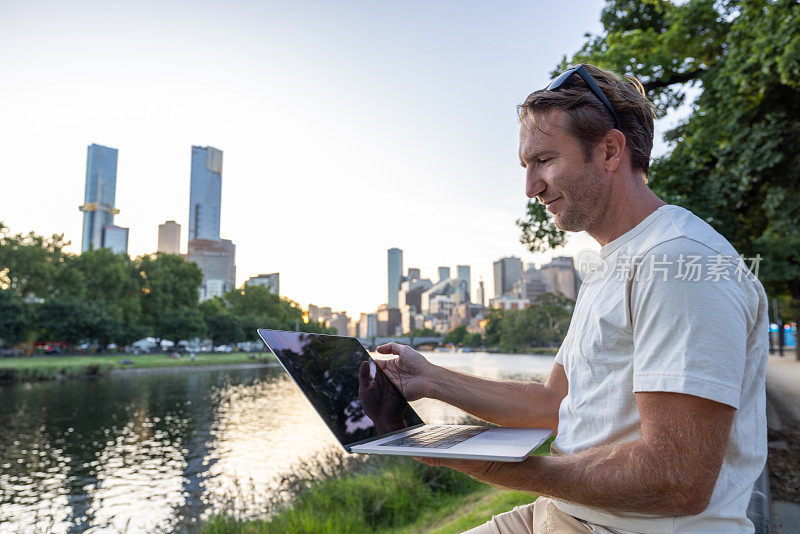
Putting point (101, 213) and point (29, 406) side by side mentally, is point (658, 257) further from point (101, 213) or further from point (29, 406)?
point (101, 213)

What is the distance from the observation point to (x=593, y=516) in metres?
1.32

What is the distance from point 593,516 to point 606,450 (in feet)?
0.77

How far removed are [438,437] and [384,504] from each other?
5456 mm

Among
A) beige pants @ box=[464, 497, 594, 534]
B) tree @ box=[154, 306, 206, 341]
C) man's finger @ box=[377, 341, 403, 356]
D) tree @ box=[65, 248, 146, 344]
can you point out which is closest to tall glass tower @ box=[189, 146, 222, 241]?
tree @ box=[154, 306, 206, 341]

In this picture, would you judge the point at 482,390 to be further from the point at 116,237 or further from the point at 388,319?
the point at 116,237

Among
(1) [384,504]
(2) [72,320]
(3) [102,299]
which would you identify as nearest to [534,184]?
(1) [384,504]

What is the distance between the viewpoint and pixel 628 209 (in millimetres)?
1439

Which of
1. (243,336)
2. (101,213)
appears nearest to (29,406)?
(243,336)

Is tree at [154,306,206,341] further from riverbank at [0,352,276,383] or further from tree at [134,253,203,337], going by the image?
riverbank at [0,352,276,383]

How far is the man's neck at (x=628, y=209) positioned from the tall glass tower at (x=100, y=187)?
164 meters

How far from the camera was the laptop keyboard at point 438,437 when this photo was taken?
1299mm

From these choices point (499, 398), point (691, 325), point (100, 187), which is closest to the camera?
point (691, 325)

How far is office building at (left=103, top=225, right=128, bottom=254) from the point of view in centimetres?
14888

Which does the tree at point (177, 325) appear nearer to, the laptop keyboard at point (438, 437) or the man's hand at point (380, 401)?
the man's hand at point (380, 401)
